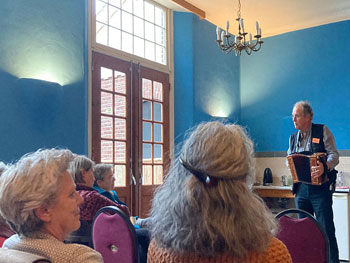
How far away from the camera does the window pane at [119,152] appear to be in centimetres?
499

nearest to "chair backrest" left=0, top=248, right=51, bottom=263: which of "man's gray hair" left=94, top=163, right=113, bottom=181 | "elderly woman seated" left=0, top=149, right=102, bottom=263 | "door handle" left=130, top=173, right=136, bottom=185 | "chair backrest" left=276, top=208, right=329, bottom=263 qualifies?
"elderly woman seated" left=0, top=149, right=102, bottom=263

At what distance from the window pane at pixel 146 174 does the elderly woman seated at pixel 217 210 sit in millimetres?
4244

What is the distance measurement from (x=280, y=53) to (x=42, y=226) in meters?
6.04

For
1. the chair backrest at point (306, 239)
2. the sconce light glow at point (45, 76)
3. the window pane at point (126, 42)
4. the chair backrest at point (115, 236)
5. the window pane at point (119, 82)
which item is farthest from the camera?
the window pane at point (126, 42)

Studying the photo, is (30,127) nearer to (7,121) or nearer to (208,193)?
(7,121)

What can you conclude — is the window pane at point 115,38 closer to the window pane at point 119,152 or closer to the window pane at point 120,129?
the window pane at point 120,129

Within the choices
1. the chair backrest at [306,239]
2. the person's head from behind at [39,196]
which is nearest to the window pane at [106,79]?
the chair backrest at [306,239]

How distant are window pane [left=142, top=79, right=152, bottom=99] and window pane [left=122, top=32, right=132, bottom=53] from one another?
48 cm

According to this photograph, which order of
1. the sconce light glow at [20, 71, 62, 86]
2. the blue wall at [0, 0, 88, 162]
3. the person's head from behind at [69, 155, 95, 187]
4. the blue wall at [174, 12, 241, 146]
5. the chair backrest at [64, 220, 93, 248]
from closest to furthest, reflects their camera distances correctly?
the chair backrest at [64, 220, 93, 248], the person's head from behind at [69, 155, 95, 187], the blue wall at [0, 0, 88, 162], the sconce light glow at [20, 71, 62, 86], the blue wall at [174, 12, 241, 146]

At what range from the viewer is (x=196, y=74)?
19.9ft

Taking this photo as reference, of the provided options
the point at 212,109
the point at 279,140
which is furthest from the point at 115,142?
the point at 279,140

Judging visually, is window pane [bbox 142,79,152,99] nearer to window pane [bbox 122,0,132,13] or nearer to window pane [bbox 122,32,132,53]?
window pane [bbox 122,32,132,53]

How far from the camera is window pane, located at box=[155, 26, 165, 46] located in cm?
589

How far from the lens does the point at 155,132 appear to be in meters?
5.68
